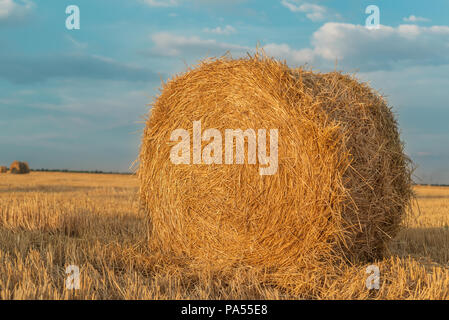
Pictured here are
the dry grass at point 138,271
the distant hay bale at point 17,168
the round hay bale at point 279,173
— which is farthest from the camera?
the distant hay bale at point 17,168

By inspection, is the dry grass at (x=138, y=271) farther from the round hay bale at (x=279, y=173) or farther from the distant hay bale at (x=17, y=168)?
the distant hay bale at (x=17, y=168)

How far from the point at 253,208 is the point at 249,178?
0.32 m

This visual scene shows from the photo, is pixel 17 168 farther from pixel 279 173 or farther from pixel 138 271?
pixel 279 173

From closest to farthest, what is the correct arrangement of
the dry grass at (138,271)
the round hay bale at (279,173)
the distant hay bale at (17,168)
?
1. the dry grass at (138,271)
2. the round hay bale at (279,173)
3. the distant hay bale at (17,168)

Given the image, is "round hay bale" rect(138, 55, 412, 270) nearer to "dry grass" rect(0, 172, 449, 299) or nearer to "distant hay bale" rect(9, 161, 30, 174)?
"dry grass" rect(0, 172, 449, 299)

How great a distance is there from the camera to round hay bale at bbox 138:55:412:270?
4023mm

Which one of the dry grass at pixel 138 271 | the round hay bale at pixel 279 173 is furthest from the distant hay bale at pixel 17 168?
the round hay bale at pixel 279 173

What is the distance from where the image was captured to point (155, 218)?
5273 mm

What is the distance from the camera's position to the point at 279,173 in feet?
13.7

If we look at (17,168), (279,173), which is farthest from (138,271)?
(17,168)

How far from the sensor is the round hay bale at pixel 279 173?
13.2ft

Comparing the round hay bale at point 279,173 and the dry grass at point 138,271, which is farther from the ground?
the round hay bale at point 279,173
